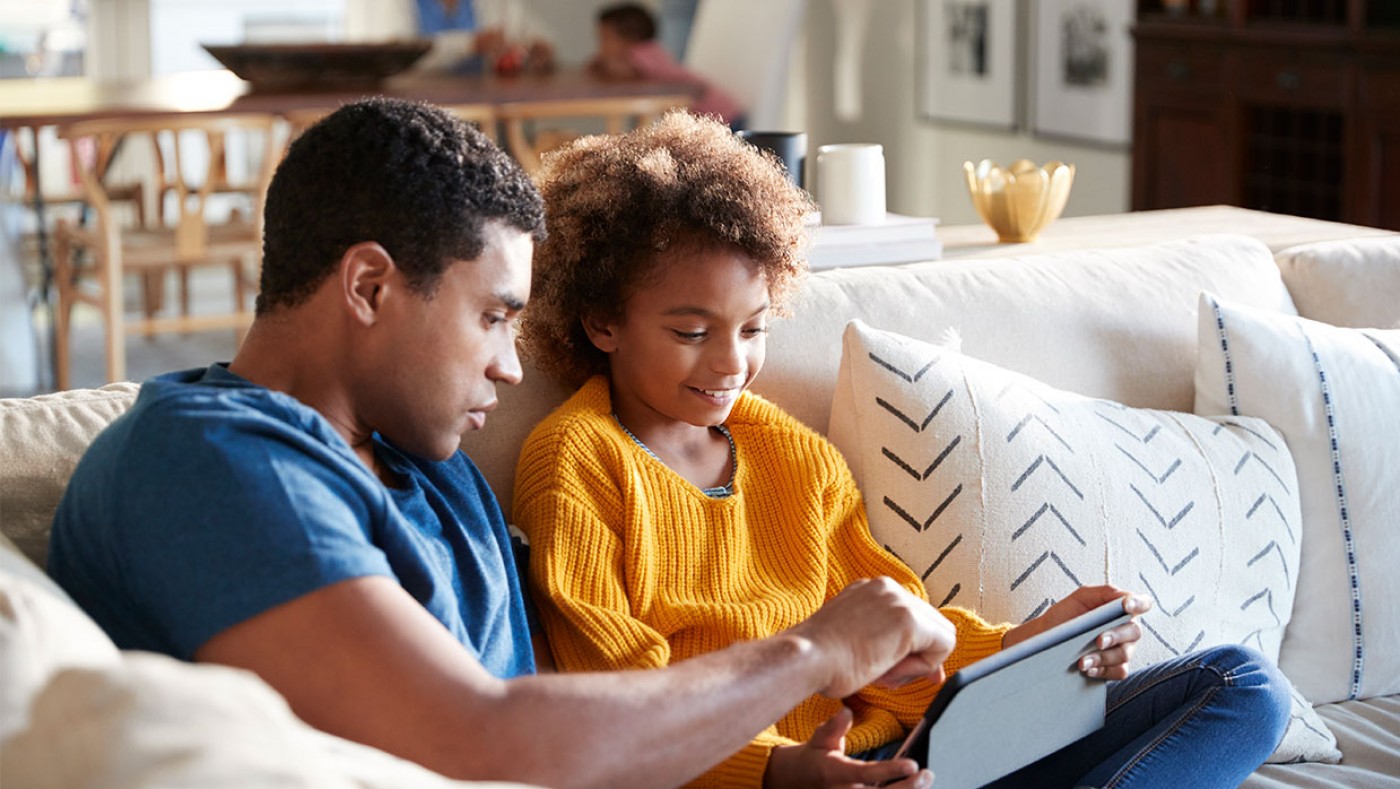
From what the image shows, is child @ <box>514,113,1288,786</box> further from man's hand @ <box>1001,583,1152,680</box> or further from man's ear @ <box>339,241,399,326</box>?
man's ear @ <box>339,241,399,326</box>

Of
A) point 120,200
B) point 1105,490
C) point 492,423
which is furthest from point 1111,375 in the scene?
point 120,200

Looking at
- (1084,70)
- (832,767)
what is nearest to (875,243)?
(832,767)

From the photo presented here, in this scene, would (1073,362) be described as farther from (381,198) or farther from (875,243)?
(381,198)

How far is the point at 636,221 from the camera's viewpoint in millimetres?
1486

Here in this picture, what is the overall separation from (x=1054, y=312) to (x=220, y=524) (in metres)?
1.15

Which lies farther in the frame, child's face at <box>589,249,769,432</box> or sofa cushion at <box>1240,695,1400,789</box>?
sofa cushion at <box>1240,695,1400,789</box>

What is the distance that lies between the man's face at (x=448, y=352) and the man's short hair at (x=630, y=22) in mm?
5236

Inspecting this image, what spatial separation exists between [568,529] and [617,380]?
0.21 meters

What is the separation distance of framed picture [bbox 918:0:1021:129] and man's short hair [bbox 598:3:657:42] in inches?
42.3

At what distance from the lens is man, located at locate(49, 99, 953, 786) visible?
964mm

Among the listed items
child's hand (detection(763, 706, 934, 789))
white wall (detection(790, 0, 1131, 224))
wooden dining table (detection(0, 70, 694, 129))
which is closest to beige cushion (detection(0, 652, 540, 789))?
child's hand (detection(763, 706, 934, 789))

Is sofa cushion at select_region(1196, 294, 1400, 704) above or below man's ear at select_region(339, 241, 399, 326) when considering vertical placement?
below

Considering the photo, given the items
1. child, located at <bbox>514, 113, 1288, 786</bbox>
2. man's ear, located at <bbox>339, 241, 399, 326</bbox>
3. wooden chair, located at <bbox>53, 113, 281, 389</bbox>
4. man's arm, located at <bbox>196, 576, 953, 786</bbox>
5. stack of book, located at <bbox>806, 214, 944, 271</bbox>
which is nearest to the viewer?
man's arm, located at <bbox>196, 576, 953, 786</bbox>

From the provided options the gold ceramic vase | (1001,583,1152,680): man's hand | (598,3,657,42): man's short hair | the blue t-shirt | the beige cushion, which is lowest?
(1001,583,1152,680): man's hand
